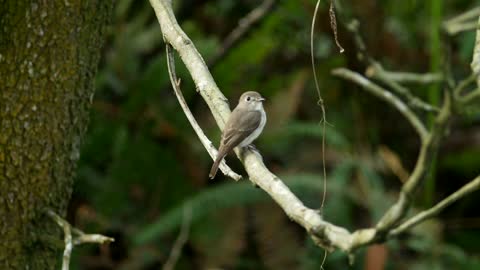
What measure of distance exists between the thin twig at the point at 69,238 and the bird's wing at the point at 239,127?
2.12 ft

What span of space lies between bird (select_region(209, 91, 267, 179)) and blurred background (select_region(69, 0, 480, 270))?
0.89 meters

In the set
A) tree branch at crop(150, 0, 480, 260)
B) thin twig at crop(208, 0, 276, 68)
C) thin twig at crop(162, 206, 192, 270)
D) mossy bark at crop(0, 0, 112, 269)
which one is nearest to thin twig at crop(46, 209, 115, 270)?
mossy bark at crop(0, 0, 112, 269)

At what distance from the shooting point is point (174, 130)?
6.16 m

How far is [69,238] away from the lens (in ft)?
10.3

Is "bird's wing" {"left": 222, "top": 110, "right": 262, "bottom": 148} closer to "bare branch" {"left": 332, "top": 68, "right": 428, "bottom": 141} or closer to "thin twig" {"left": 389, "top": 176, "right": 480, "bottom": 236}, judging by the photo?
"bare branch" {"left": 332, "top": 68, "right": 428, "bottom": 141}

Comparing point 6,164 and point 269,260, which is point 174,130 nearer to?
point 269,260

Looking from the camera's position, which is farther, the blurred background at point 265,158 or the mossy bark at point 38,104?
the blurred background at point 265,158

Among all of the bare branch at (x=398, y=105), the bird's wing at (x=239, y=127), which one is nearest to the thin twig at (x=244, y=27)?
the bird's wing at (x=239, y=127)

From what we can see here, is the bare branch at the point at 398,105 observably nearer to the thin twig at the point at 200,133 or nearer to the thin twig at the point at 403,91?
the thin twig at the point at 403,91

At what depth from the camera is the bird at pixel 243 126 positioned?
3.51 meters

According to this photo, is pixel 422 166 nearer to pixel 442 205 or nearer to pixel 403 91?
pixel 442 205

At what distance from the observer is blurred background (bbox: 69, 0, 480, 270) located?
5738 millimetres

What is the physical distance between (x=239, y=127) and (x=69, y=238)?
39.0 inches

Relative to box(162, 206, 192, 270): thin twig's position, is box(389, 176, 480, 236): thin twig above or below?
above
